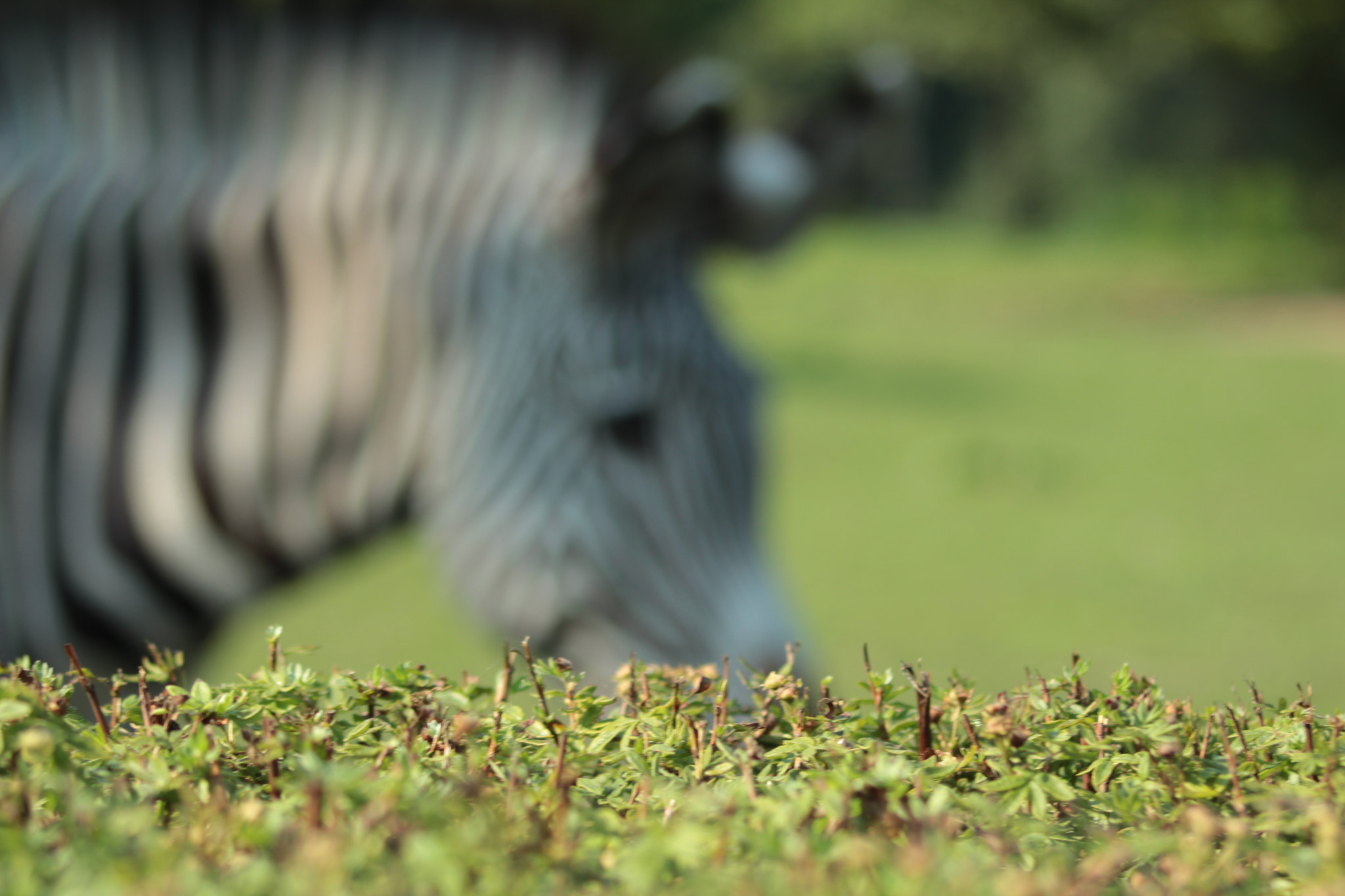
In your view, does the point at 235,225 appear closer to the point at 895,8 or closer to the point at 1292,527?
the point at 1292,527

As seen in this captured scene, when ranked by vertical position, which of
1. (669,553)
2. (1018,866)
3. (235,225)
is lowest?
(669,553)

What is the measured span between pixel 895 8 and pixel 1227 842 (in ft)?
89.9

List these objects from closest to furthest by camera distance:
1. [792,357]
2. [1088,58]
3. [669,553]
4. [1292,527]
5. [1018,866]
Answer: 1. [1018,866]
2. [669,553]
3. [1292,527]
4. [792,357]
5. [1088,58]

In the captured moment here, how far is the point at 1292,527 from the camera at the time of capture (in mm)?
9156

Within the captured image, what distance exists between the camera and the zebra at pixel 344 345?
2785mm

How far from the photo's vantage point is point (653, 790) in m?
1.13

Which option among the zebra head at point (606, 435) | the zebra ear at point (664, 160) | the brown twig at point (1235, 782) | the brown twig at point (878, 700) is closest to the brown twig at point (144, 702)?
the brown twig at point (878, 700)

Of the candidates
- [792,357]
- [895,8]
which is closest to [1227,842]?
[792,357]

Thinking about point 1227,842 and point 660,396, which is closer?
point 1227,842

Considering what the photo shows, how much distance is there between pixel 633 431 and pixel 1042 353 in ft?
48.8

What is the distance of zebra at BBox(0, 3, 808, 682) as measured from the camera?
2.79 meters

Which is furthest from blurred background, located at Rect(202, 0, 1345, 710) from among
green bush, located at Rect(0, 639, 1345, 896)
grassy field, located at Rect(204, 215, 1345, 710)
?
green bush, located at Rect(0, 639, 1345, 896)

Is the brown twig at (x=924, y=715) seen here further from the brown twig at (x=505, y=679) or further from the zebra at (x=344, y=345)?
the zebra at (x=344, y=345)

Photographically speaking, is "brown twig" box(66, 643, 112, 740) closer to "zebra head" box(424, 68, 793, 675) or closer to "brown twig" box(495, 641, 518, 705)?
"brown twig" box(495, 641, 518, 705)
